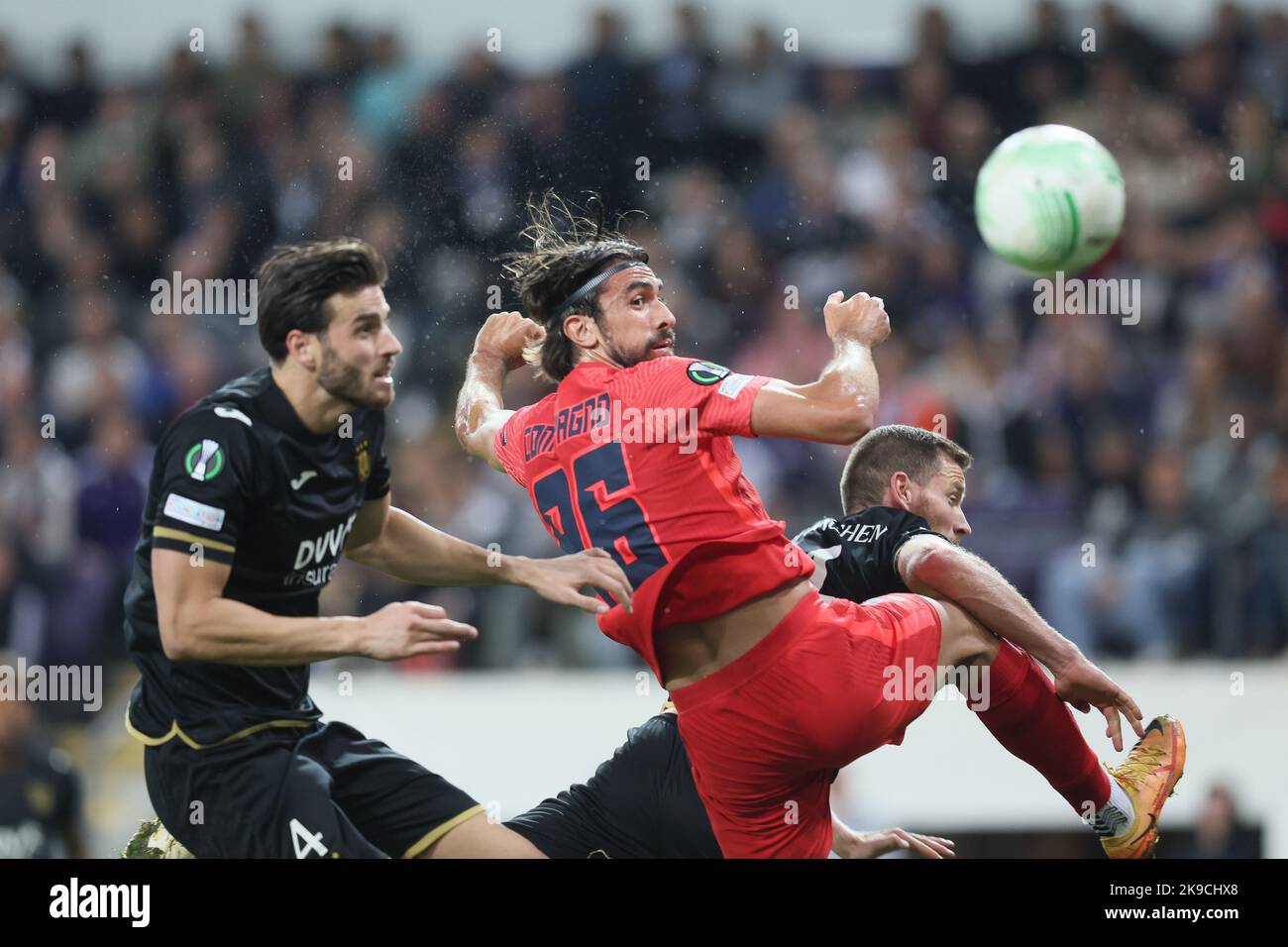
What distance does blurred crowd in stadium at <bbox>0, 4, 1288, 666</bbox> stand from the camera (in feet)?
27.7

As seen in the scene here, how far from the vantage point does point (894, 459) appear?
5566mm

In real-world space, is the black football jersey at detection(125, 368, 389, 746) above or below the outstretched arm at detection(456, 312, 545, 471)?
below

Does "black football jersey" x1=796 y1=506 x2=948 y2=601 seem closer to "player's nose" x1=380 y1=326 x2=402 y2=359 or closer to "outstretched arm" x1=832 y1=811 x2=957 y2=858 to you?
"outstretched arm" x1=832 y1=811 x2=957 y2=858

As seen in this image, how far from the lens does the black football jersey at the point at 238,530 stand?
4.59 m

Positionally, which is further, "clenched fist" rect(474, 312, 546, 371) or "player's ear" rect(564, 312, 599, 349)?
"clenched fist" rect(474, 312, 546, 371)

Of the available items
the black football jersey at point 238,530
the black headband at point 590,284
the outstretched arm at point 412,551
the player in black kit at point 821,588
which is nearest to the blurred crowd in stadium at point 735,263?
the black headband at point 590,284

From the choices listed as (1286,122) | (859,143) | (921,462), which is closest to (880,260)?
(859,143)

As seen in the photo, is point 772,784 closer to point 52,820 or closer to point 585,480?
point 585,480

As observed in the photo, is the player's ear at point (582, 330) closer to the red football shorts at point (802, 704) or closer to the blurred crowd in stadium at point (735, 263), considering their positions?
the red football shorts at point (802, 704)

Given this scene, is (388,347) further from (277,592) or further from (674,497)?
(674,497)

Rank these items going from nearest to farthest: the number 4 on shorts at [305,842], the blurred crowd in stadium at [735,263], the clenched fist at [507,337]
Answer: the number 4 on shorts at [305,842], the clenched fist at [507,337], the blurred crowd in stadium at [735,263]

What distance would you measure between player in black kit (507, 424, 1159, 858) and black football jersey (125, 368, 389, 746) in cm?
109

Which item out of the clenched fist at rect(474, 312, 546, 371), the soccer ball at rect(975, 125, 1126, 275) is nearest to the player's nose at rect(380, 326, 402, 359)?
the clenched fist at rect(474, 312, 546, 371)

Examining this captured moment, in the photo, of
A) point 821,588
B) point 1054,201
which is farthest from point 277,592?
point 1054,201
